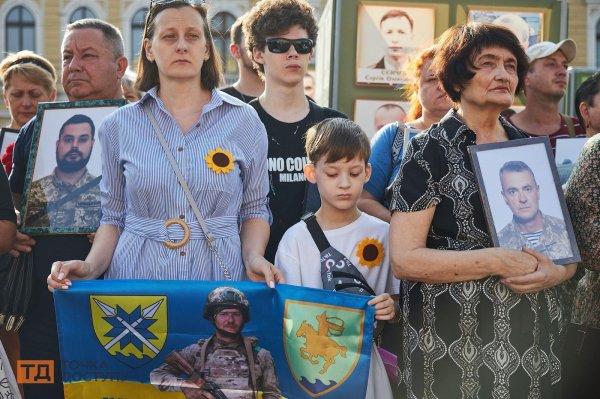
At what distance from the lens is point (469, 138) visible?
13.0 feet

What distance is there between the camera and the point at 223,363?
3.89m

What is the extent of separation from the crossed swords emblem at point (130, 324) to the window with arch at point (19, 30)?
3670cm

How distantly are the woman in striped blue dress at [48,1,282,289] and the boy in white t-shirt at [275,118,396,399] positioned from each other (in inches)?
7.1

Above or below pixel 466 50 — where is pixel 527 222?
below

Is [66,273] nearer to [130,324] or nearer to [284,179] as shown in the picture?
[130,324]

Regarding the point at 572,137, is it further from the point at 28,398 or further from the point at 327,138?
the point at 28,398

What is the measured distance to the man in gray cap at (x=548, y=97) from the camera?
6117 mm

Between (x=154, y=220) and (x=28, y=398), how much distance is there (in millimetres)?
1529

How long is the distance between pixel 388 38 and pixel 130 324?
4529 mm

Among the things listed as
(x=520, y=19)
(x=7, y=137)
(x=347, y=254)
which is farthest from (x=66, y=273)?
(x=520, y=19)

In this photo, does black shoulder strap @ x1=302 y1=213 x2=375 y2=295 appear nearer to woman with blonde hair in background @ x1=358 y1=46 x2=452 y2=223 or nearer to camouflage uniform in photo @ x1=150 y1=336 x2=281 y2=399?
camouflage uniform in photo @ x1=150 y1=336 x2=281 y2=399

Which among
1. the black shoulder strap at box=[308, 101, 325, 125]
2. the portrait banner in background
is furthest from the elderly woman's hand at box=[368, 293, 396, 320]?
the black shoulder strap at box=[308, 101, 325, 125]

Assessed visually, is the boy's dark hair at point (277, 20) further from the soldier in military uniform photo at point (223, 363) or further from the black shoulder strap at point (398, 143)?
the soldier in military uniform photo at point (223, 363)

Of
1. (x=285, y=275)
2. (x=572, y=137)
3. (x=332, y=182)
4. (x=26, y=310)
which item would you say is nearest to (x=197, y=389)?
(x=285, y=275)
